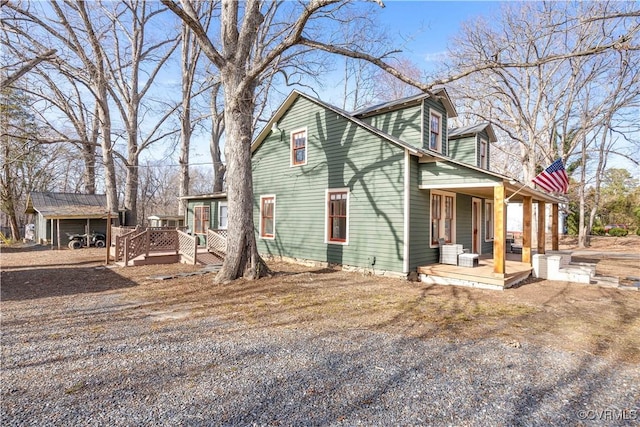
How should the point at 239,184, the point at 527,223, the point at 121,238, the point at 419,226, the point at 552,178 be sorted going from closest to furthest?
the point at 239,184 → the point at 552,178 → the point at 419,226 → the point at 527,223 → the point at 121,238

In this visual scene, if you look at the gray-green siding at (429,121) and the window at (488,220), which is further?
the window at (488,220)

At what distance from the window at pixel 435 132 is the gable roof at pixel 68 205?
60.3 feet

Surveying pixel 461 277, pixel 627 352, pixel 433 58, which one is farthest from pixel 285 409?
pixel 433 58

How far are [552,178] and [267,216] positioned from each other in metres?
9.67

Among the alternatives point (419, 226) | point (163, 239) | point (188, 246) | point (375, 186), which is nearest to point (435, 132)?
point (375, 186)

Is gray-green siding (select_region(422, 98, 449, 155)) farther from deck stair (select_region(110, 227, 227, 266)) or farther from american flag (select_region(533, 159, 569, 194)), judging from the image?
Answer: deck stair (select_region(110, 227, 227, 266))

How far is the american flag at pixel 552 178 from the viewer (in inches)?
349

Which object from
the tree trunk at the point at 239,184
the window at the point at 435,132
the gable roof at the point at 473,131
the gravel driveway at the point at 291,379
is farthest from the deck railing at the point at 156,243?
the gable roof at the point at 473,131

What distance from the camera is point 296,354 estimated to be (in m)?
3.94

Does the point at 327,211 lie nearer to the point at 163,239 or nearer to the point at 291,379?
the point at 163,239

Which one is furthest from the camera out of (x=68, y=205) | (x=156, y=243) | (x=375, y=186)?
(x=68, y=205)

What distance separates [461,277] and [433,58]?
15.1m

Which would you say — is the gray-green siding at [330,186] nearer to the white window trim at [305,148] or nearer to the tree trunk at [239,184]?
the white window trim at [305,148]

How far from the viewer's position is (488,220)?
545 inches
